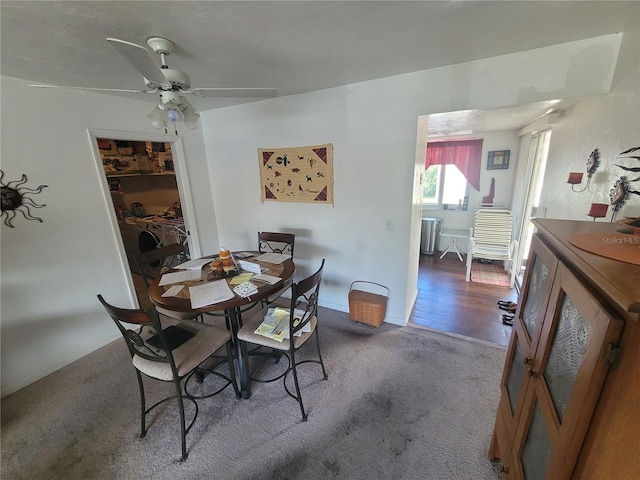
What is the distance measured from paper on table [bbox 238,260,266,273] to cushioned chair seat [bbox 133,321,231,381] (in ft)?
1.56

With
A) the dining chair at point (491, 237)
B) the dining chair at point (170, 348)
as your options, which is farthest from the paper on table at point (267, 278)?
the dining chair at point (491, 237)

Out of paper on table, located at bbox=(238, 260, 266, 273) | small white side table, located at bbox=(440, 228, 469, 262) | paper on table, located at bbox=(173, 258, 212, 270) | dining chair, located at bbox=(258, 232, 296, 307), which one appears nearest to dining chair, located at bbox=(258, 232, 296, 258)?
dining chair, located at bbox=(258, 232, 296, 307)

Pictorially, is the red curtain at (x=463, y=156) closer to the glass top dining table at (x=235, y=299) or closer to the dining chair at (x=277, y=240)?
the dining chair at (x=277, y=240)

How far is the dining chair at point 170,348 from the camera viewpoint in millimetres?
1256

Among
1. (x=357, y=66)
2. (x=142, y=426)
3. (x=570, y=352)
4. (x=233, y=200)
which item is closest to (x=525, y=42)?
(x=357, y=66)

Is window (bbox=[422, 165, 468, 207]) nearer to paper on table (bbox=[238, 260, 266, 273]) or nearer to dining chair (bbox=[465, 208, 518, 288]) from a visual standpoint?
dining chair (bbox=[465, 208, 518, 288])

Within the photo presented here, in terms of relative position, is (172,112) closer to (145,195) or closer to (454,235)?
(145,195)

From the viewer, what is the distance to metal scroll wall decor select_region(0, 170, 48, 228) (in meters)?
1.89

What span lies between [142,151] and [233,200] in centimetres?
Answer: 216

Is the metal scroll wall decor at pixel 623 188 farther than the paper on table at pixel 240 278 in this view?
No

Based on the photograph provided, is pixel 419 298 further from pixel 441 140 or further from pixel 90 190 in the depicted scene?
pixel 90 190

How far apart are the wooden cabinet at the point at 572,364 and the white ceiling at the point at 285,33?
116cm

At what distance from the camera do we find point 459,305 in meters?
3.04

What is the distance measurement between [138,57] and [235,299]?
1378mm
